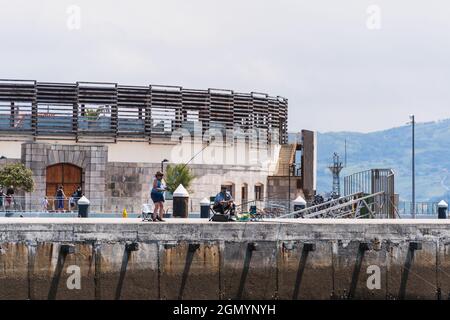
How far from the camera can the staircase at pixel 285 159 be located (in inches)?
2579

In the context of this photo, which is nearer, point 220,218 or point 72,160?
point 220,218

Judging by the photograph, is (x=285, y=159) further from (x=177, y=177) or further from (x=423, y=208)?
(x=423, y=208)

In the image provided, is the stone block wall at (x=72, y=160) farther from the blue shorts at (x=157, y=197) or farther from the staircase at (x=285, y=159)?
the blue shorts at (x=157, y=197)

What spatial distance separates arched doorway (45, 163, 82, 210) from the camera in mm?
56531

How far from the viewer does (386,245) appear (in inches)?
1182

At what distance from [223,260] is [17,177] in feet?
84.8

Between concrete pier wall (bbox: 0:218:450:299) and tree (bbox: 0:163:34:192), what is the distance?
2418 cm

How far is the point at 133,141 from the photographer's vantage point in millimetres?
59375

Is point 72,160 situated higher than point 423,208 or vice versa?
point 72,160

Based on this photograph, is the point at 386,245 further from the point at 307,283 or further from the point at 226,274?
the point at 226,274

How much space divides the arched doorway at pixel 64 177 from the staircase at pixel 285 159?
1308cm

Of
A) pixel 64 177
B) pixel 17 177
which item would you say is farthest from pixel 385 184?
pixel 64 177

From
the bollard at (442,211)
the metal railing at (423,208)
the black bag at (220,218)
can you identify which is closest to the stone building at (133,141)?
the metal railing at (423,208)
